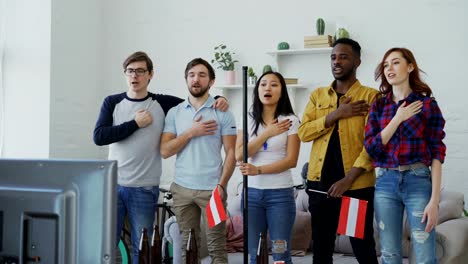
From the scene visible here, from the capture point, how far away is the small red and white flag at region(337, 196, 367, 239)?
97.5 inches

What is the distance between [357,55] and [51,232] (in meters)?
2.07

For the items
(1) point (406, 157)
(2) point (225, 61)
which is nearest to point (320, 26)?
(2) point (225, 61)

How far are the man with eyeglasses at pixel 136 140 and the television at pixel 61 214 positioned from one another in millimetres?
1911

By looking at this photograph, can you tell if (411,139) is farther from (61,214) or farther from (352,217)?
(61,214)

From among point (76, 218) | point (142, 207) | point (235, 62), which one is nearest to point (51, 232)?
point (76, 218)

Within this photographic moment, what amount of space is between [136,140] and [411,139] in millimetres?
1374

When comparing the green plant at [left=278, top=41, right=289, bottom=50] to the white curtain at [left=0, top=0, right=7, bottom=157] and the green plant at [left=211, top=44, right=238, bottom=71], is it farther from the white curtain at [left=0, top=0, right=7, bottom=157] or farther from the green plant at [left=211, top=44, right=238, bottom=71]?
the white curtain at [left=0, top=0, right=7, bottom=157]

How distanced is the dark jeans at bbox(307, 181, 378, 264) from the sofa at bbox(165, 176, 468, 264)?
411 millimetres

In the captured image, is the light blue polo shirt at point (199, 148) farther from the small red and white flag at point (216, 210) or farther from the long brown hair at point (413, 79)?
the long brown hair at point (413, 79)

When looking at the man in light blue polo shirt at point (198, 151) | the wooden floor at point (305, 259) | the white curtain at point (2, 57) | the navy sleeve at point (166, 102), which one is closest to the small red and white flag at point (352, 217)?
the man in light blue polo shirt at point (198, 151)

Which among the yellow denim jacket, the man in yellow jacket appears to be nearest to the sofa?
the man in yellow jacket

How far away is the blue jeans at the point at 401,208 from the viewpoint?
7.68ft

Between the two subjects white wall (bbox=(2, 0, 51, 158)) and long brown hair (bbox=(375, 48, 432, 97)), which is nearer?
long brown hair (bbox=(375, 48, 432, 97))

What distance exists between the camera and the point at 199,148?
2889 millimetres
